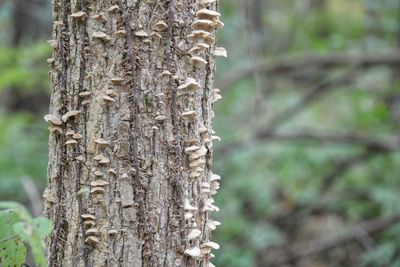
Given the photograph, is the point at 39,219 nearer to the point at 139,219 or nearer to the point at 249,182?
the point at 139,219

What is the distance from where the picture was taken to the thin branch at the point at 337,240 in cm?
644

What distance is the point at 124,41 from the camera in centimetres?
215

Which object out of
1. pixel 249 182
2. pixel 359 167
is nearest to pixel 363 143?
pixel 359 167

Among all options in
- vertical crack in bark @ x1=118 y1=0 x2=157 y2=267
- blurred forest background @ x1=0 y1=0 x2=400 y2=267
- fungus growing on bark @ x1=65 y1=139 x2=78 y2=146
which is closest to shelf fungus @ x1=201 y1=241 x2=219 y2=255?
vertical crack in bark @ x1=118 y1=0 x2=157 y2=267

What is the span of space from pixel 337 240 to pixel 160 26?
16.5 feet

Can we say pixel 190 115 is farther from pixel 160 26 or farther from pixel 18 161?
pixel 18 161

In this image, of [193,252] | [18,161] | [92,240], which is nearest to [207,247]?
[193,252]

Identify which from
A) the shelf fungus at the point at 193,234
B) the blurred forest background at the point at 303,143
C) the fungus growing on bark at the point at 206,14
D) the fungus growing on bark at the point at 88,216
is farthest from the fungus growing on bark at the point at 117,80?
the blurred forest background at the point at 303,143

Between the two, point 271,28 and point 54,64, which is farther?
point 271,28

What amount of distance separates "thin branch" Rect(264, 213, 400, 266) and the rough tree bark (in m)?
4.62

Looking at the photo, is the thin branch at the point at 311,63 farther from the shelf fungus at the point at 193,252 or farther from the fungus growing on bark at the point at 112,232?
the fungus growing on bark at the point at 112,232

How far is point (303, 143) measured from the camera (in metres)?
7.60

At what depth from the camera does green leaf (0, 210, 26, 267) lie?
2.07 m

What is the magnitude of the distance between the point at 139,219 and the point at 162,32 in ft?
2.12
